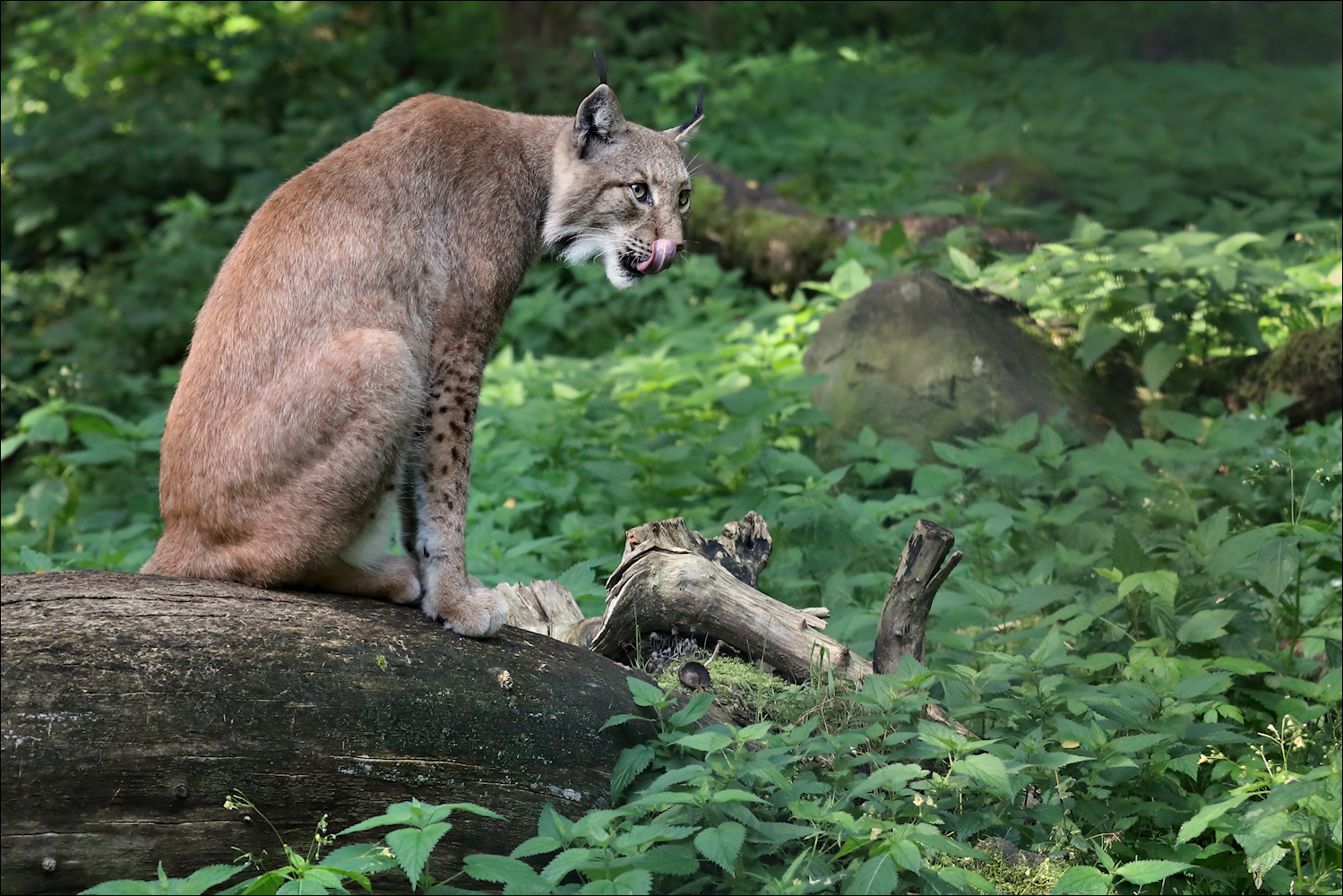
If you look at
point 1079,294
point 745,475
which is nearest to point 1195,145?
point 1079,294

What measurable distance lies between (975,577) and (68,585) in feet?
13.1

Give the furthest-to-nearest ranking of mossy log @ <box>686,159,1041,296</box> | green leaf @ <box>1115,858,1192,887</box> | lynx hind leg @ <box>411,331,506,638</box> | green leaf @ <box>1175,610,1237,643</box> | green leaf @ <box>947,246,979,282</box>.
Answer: mossy log @ <box>686,159,1041,296</box>, green leaf @ <box>947,246,979,282</box>, green leaf @ <box>1175,610,1237,643</box>, lynx hind leg @ <box>411,331,506,638</box>, green leaf @ <box>1115,858,1192,887</box>

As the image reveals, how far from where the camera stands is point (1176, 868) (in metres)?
2.81

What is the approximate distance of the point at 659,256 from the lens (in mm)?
4277

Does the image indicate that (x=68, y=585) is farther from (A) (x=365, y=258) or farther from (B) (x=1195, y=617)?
(B) (x=1195, y=617)

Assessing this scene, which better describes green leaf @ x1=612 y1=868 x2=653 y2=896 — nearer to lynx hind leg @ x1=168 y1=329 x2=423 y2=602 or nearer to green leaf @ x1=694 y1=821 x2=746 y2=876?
green leaf @ x1=694 y1=821 x2=746 y2=876

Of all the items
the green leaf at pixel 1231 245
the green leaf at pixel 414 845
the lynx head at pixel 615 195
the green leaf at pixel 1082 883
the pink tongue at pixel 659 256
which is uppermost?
the lynx head at pixel 615 195

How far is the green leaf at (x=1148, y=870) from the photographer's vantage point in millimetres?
2824

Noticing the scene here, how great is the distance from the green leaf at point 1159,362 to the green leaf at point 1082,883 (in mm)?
5177

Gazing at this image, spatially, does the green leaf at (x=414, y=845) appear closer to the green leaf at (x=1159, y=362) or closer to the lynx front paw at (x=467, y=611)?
the lynx front paw at (x=467, y=611)

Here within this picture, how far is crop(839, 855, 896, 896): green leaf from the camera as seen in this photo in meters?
2.66

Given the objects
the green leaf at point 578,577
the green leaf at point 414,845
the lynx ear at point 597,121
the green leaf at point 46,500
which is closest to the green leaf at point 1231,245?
the lynx ear at point 597,121

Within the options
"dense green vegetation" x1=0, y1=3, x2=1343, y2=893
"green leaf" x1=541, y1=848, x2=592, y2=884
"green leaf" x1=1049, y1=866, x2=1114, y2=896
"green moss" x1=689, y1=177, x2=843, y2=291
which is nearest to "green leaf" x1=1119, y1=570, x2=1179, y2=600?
"dense green vegetation" x1=0, y1=3, x2=1343, y2=893

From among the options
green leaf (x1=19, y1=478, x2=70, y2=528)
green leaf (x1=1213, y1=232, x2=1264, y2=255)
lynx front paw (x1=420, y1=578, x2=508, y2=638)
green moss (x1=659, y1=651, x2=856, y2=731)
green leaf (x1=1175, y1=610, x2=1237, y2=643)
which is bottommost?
green leaf (x1=19, y1=478, x2=70, y2=528)
